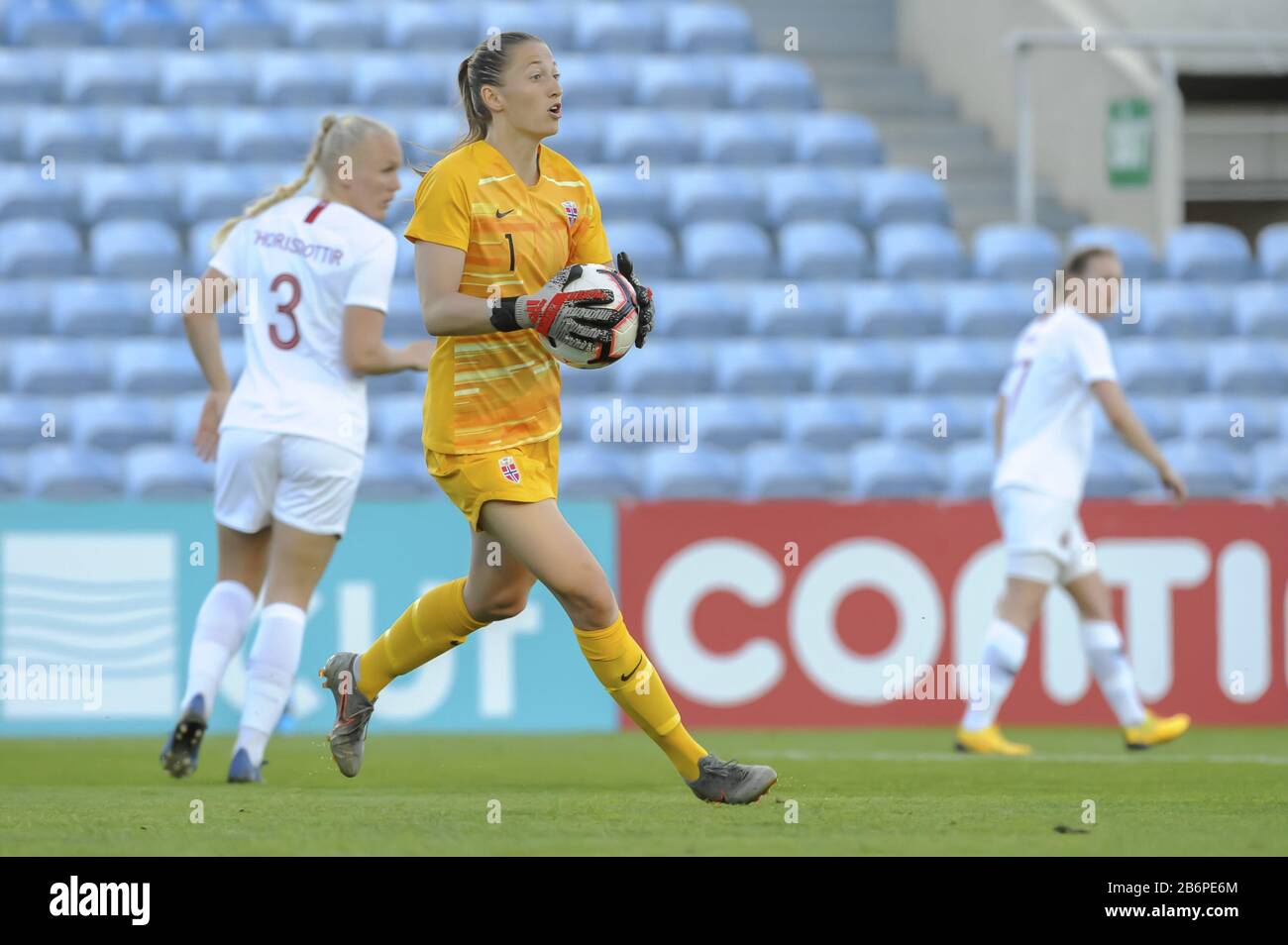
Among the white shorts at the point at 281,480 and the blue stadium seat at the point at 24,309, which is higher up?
the blue stadium seat at the point at 24,309

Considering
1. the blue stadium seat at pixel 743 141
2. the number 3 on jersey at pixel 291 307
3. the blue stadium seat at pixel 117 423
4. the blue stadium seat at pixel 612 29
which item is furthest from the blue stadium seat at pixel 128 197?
the number 3 on jersey at pixel 291 307

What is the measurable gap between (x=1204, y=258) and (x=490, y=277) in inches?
325

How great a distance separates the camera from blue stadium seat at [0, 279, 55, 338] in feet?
36.7

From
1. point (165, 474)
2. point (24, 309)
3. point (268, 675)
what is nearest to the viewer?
point (268, 675)

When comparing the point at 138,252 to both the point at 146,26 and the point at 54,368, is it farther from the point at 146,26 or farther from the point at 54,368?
the point at 146,26

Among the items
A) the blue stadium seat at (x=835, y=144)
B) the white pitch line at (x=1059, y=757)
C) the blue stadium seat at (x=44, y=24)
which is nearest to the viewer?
the white pitch line at (x=1059, y=757)

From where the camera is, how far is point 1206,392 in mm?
11523

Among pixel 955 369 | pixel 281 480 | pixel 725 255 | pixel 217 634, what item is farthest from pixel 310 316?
pixel 725 255

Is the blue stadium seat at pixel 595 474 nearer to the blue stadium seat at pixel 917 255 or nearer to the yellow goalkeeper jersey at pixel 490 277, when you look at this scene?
the blue stadium seat at pixel 917 255

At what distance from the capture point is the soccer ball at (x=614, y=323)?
4.60 m

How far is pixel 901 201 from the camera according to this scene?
1235cm

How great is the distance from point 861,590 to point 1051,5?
586 centimetres

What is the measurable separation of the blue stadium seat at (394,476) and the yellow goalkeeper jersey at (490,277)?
4.85 metres
